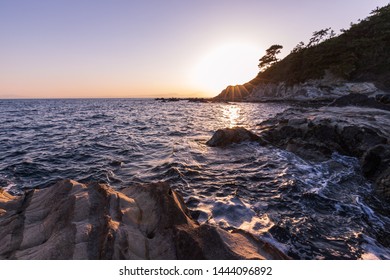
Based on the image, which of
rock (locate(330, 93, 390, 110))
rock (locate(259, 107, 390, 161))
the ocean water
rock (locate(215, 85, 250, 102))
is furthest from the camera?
rock (locate(215, 85, 250, 102))

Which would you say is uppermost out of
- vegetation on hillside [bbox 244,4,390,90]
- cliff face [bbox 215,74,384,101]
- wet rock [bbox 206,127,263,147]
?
vegetation on hillside [bbox 244,4,390,90]

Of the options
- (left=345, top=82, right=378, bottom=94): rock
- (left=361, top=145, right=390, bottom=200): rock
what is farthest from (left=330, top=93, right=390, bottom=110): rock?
(left=345, top=82, right=378, bottom=94): rock

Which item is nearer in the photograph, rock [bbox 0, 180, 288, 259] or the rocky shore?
rock [bbox 0, 180, 288, 259]

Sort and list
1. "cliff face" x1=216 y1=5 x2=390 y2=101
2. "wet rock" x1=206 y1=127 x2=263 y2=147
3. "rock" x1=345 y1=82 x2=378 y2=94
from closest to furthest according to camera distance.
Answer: "wet rock" x1=206 y1=127 x2=263 y2=147, "rock" x1=345 y1=82 x2=378 y2=94, "cliff face" x1=216 y1=5 x2=390 y2=101

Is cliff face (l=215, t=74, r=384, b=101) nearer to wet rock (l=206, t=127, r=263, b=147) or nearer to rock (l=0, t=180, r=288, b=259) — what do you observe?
wet rock (l=206, t=127, r=263, b=147)

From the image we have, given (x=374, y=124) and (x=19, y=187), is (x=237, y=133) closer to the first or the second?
(x=374, y=124)

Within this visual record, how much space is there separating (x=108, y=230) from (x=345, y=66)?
72.4m

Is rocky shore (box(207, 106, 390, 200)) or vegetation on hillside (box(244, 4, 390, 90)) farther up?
vegetation on hillside (box(244, 4, 390, 90))

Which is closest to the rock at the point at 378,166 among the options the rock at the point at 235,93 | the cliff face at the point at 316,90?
the cliff face at the point at 316,90

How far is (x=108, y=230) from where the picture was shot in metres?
4.05

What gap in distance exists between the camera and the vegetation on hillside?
57.0 m

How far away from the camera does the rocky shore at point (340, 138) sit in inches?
386

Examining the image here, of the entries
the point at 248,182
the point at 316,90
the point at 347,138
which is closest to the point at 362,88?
the point at 316,90

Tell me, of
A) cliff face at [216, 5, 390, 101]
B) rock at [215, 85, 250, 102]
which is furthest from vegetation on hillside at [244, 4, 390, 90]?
rock at [215, 85, 250, 102]
